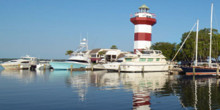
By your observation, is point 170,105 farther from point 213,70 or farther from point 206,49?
point 206,49

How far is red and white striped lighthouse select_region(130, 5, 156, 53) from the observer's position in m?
65.2

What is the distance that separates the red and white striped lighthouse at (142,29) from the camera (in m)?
65.2

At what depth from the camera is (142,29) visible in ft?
217

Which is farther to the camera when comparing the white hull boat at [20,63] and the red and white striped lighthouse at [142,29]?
the white hull boat at [20,63]

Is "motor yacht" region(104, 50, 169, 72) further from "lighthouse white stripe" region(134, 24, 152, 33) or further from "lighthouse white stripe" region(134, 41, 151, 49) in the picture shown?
"lighthouse white stripe" region(134, 24, 152, 33)

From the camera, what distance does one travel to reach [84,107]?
15.6 metres

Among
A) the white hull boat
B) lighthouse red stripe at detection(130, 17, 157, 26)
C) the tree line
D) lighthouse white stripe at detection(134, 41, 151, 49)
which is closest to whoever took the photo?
the tree line

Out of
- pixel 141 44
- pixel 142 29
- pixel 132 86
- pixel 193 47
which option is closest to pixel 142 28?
pixel 142 29

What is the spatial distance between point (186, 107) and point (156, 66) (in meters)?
40.0

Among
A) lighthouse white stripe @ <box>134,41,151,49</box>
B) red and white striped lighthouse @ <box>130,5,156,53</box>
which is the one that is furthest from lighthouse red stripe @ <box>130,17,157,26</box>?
lighthouse white stripe @ <box>134,41,151,49</box>

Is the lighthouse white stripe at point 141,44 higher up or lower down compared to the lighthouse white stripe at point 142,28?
lower down

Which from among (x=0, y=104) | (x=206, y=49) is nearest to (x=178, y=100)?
(x=0, y=104)

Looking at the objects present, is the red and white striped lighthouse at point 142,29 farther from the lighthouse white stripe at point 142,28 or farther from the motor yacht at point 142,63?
the motor yacht at point 142,63

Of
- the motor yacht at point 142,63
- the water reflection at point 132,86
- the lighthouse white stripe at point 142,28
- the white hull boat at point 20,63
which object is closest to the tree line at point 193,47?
the motor yacht at point 142,63
